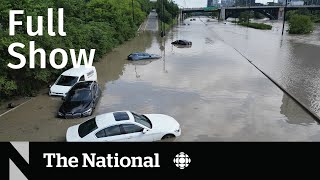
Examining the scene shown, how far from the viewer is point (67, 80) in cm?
1900

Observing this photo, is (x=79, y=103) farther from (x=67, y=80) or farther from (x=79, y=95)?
(x=67, y=80)

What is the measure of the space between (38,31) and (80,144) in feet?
33.2

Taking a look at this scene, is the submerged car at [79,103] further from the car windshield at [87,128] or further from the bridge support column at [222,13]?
the bridge support column at [222,13]

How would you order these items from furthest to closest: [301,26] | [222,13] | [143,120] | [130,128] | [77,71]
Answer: [222,13] < [301,26] < [77,71] < [143,120] < [130,128]

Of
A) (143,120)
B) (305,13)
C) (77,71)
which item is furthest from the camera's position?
(305,13)

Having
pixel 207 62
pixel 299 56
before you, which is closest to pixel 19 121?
pixel 207 62

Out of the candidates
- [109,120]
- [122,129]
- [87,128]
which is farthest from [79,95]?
[122,129]

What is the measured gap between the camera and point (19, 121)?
15102mm

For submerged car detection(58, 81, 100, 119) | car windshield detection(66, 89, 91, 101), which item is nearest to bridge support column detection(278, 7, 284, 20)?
submerged car detection(58, 81, 100, 119)

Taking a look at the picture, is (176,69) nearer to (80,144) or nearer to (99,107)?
(99,107)

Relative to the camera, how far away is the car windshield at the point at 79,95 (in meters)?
15.8

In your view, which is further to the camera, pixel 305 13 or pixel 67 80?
pixel 305 13

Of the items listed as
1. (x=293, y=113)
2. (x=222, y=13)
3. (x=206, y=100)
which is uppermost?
(x=222, y=13)

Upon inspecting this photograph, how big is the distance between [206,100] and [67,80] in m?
7.91
